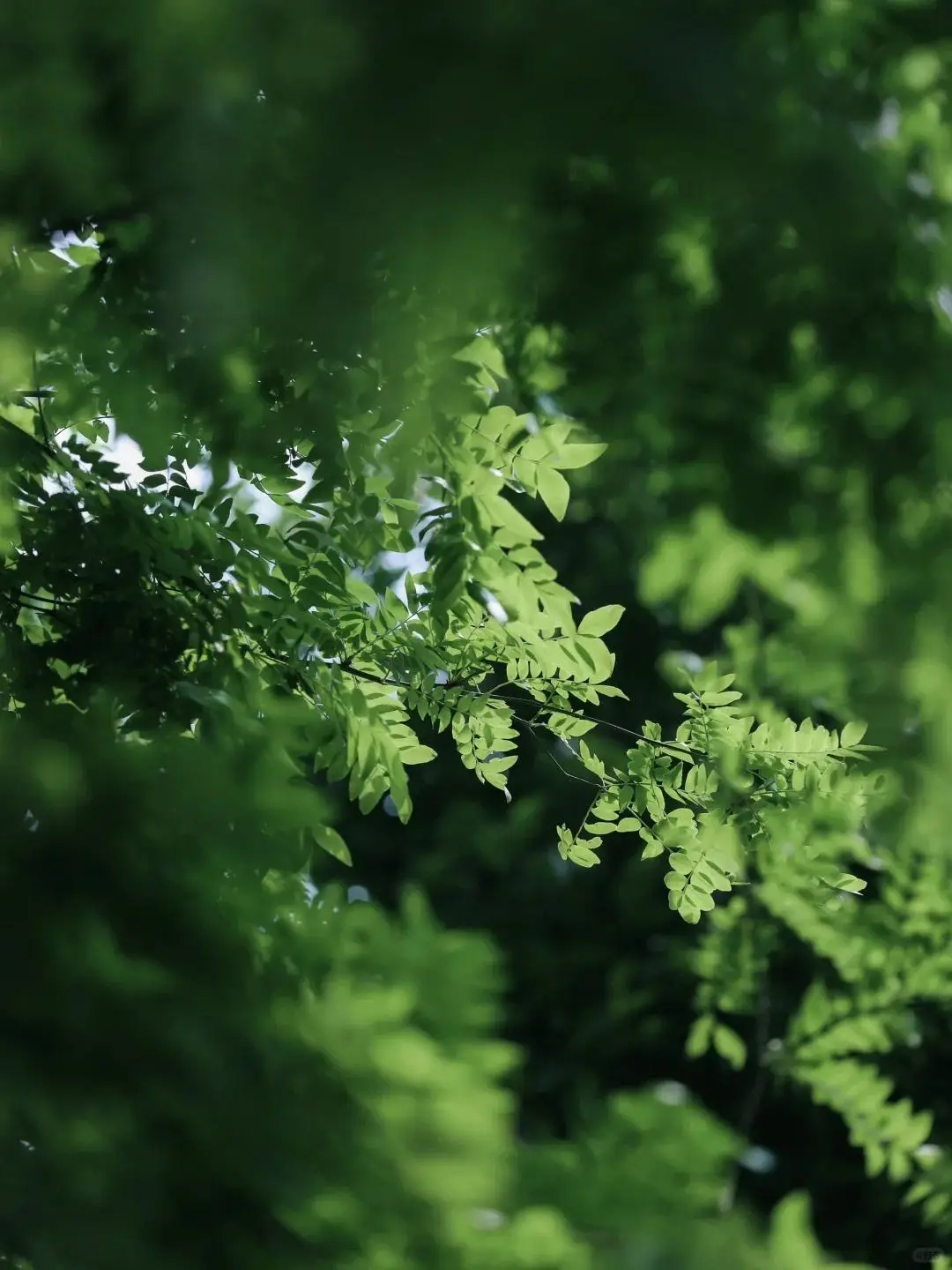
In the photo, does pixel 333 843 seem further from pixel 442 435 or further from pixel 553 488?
pixel 442 435

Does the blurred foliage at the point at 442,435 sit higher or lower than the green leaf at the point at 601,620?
lower

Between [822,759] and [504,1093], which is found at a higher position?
[822,759]

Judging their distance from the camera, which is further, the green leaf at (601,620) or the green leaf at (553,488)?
the green leaf at (601,620)

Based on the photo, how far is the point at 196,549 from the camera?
2.74 m

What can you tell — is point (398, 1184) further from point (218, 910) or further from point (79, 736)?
point (79, 736)

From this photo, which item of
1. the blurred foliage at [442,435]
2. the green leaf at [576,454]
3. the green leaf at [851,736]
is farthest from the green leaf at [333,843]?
the green leaf at [851,736]

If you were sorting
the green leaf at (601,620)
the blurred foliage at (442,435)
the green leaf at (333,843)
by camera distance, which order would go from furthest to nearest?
1. the green leaf at (601,620)
2. the green leaf at (333,843)
3. the blurred foliage at (442,435)

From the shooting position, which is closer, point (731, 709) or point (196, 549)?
A: point (196, 549)

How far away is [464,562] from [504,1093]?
1459 millimetres

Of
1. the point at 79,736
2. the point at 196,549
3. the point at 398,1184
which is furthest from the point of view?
the point at 196,549

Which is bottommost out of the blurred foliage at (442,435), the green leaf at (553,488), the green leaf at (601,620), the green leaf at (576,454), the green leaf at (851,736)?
the blurred foliage at (442,435)

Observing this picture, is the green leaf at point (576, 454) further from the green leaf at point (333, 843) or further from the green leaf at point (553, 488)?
the green leaf at point (333, 843)

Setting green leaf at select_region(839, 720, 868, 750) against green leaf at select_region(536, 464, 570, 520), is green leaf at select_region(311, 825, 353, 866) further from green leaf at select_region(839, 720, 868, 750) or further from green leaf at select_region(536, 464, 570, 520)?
green leaf at select_region(839, 720, 868, 750)

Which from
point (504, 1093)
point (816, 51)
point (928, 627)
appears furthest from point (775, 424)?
point (504, 1093)
